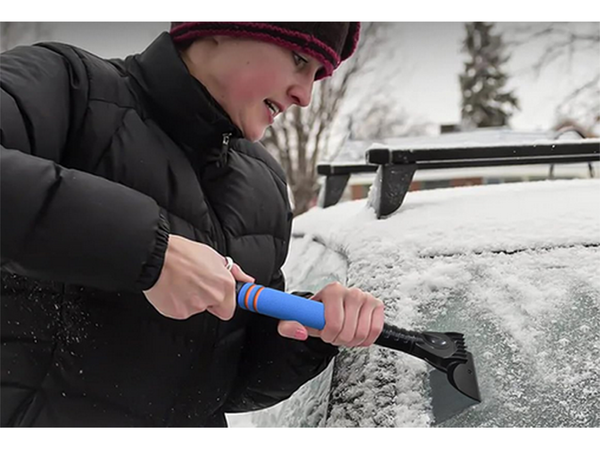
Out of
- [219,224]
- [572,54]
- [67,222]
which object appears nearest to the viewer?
[67,222]

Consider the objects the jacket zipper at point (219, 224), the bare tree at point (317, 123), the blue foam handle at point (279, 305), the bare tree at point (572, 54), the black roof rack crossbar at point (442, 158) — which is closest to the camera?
the blue foam handle at point (279, 305)

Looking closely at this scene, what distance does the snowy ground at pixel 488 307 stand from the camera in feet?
2.54

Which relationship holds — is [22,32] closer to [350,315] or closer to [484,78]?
[350,315]

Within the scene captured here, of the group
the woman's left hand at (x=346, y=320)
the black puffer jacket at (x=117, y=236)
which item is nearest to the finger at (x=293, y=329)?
the woman's left hand at (x=346, y=320)

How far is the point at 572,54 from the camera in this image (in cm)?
134

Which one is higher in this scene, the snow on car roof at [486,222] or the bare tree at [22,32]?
the bare tree at [22,32]

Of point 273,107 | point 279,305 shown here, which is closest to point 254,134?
point 273,107

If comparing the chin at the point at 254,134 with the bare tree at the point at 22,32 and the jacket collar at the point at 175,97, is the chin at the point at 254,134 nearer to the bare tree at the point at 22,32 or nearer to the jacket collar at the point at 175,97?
the jacket collar at the point at 175,97

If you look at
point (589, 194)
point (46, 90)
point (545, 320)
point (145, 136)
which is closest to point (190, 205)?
point (145, 136)

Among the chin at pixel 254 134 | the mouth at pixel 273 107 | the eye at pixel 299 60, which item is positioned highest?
the eye at pixel 299 60

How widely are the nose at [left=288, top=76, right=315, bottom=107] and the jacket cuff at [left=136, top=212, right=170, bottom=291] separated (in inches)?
11.9

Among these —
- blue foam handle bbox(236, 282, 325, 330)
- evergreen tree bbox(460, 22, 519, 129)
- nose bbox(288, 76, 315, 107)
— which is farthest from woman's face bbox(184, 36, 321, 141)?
evergreen tree bbox(460, 22, 519, 129)

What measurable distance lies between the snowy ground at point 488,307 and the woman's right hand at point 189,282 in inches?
11.6

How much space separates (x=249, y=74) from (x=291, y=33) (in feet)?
0.25
